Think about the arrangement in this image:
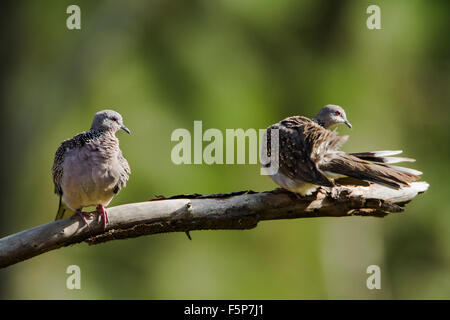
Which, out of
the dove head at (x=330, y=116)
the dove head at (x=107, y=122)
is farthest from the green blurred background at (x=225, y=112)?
the dove head at (x=107, y=122)

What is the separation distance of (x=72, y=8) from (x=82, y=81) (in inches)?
37.0

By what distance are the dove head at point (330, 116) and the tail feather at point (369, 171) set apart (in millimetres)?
594

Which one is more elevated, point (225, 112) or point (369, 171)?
point (225, 112)

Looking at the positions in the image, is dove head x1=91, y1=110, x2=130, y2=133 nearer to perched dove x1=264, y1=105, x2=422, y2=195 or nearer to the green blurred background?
perched dove x1=264, y1=105, x2=422, y2=195

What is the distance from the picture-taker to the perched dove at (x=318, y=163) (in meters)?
3.87

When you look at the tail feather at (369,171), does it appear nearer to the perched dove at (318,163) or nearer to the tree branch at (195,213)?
the perched dove at (318,163)

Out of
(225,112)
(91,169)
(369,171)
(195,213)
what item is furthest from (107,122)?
(225,112)

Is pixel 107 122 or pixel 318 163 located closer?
pixel 107 122

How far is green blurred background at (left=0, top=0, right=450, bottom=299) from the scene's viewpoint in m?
7.22

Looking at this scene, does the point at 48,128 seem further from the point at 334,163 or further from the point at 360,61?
the point at 360,61

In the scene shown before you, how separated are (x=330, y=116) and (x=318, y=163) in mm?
742

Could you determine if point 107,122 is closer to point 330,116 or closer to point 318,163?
point 318,163

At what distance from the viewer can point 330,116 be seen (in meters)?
4.64

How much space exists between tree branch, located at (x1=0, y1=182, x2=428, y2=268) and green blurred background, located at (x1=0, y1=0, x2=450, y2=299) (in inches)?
139
